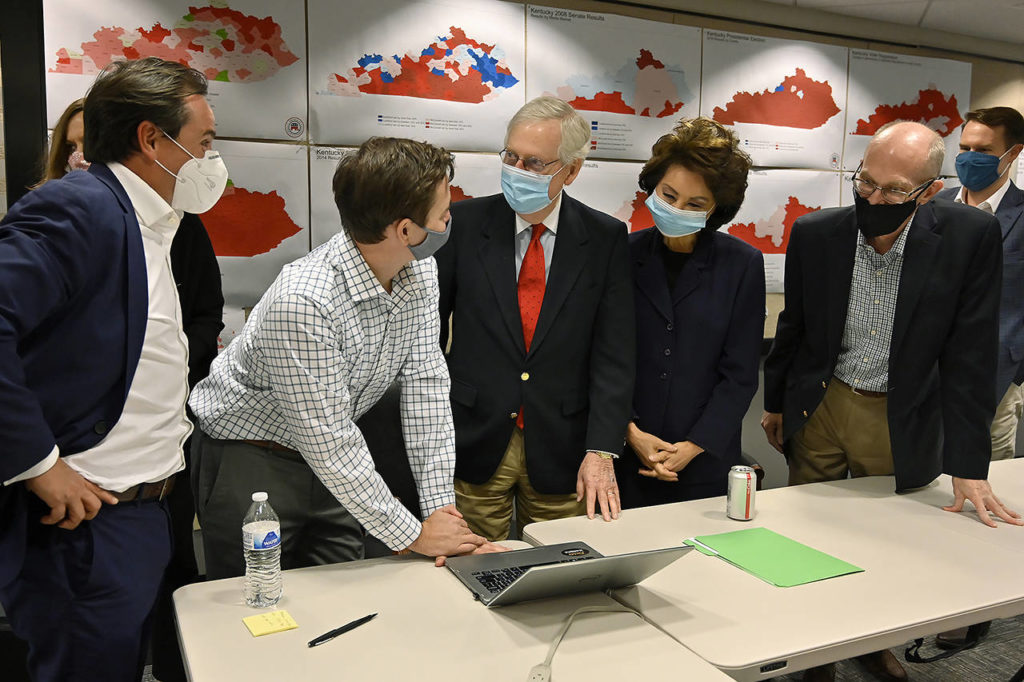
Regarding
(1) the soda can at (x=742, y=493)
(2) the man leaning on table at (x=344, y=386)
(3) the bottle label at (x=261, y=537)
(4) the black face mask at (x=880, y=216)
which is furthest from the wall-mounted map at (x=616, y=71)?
(3) the bottle label at (x=261, y=537)

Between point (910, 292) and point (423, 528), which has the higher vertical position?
point (910, 292)

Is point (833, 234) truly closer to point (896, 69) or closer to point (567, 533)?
point (567, 533)

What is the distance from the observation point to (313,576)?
Result: 1610 mm

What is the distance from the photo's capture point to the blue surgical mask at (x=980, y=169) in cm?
315

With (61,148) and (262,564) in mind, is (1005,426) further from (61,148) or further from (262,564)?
(61,148)

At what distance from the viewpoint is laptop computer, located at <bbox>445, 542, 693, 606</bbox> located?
4.53ft

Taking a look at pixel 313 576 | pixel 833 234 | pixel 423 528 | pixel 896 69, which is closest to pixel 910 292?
pixel 833 234

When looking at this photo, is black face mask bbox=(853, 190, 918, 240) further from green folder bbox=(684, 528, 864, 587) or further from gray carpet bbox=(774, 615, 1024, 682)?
gray carpet bbox=(774, 615, 1024, 682)

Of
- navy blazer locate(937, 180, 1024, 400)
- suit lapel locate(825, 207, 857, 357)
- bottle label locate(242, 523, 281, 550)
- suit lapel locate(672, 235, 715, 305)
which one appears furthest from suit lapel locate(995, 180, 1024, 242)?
bottle label locate(242, 523, 281, 550)

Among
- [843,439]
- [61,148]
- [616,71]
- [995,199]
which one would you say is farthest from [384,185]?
[995,199]

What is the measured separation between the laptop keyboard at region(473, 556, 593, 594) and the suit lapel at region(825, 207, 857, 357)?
120 cm

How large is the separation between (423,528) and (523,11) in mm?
2428

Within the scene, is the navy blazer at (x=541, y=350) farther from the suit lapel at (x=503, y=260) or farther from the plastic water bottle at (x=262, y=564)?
the plastic water bottle at (x=262, y=564)

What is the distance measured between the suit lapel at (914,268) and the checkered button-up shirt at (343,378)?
1296mm
